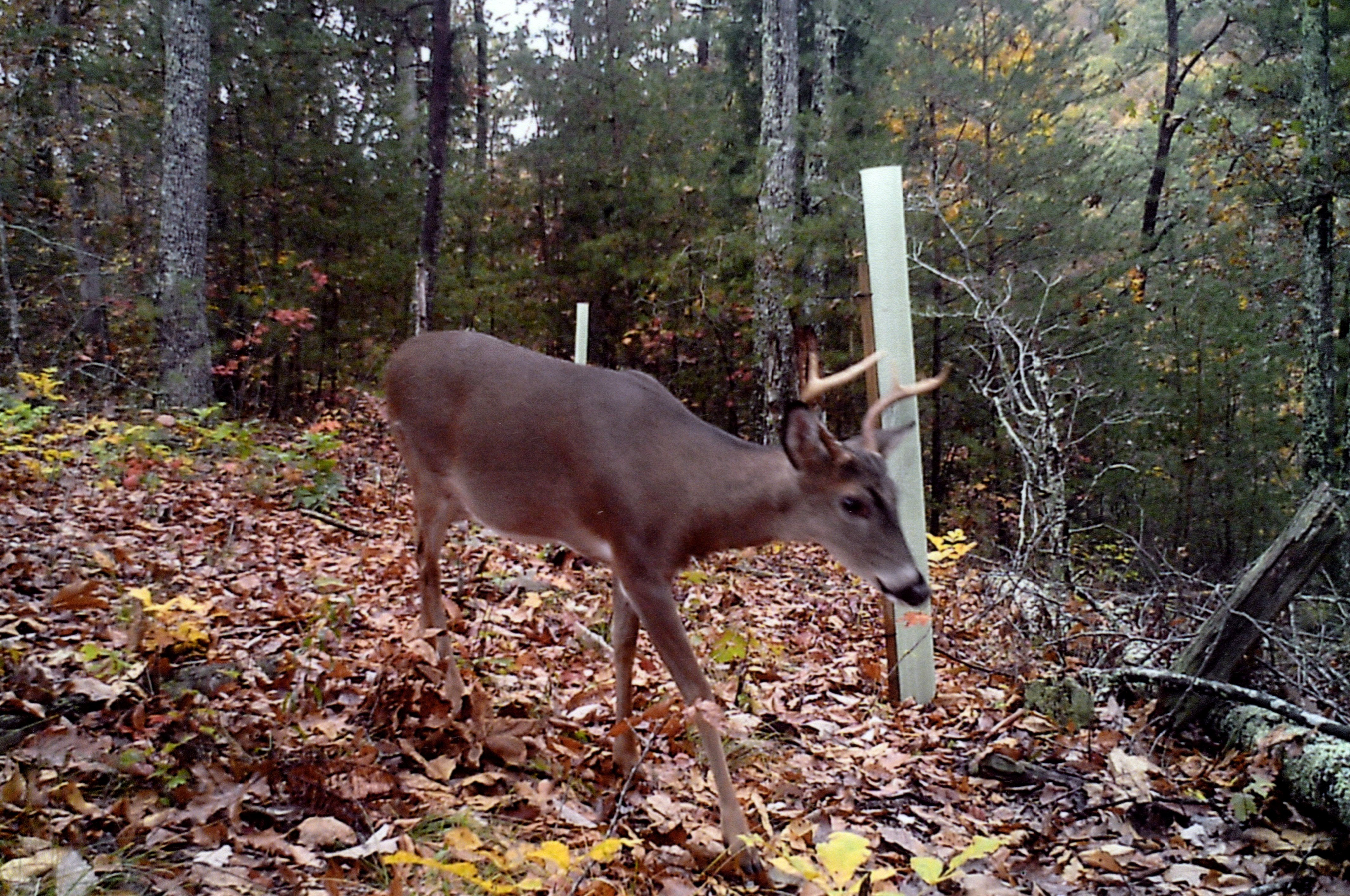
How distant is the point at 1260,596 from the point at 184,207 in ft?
38.6

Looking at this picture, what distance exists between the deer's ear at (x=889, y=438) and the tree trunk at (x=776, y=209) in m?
8.22

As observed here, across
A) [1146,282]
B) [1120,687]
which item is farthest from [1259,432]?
[1120,687]

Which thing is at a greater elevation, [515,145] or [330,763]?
[515,145]

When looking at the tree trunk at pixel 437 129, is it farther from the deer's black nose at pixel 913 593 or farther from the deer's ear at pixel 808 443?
the deer's black nose at pixel 913 593

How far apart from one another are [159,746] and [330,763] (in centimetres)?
58

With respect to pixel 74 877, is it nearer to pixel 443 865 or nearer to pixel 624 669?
pixel 443 865

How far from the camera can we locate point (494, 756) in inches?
147

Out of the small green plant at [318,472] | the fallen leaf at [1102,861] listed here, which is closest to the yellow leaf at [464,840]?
the fallen leaf at [1102,861]

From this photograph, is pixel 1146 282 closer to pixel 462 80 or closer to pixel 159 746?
pixel 462 80

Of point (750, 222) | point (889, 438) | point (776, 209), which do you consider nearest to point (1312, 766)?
point (889, 438)

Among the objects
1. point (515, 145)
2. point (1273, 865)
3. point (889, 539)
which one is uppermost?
point (515, 145)

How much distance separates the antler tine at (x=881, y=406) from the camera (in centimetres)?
363

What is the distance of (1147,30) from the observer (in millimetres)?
20359

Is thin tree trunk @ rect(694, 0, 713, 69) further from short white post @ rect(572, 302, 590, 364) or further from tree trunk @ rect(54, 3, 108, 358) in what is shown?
short white post @ rect(572, 302, 590, 364)
